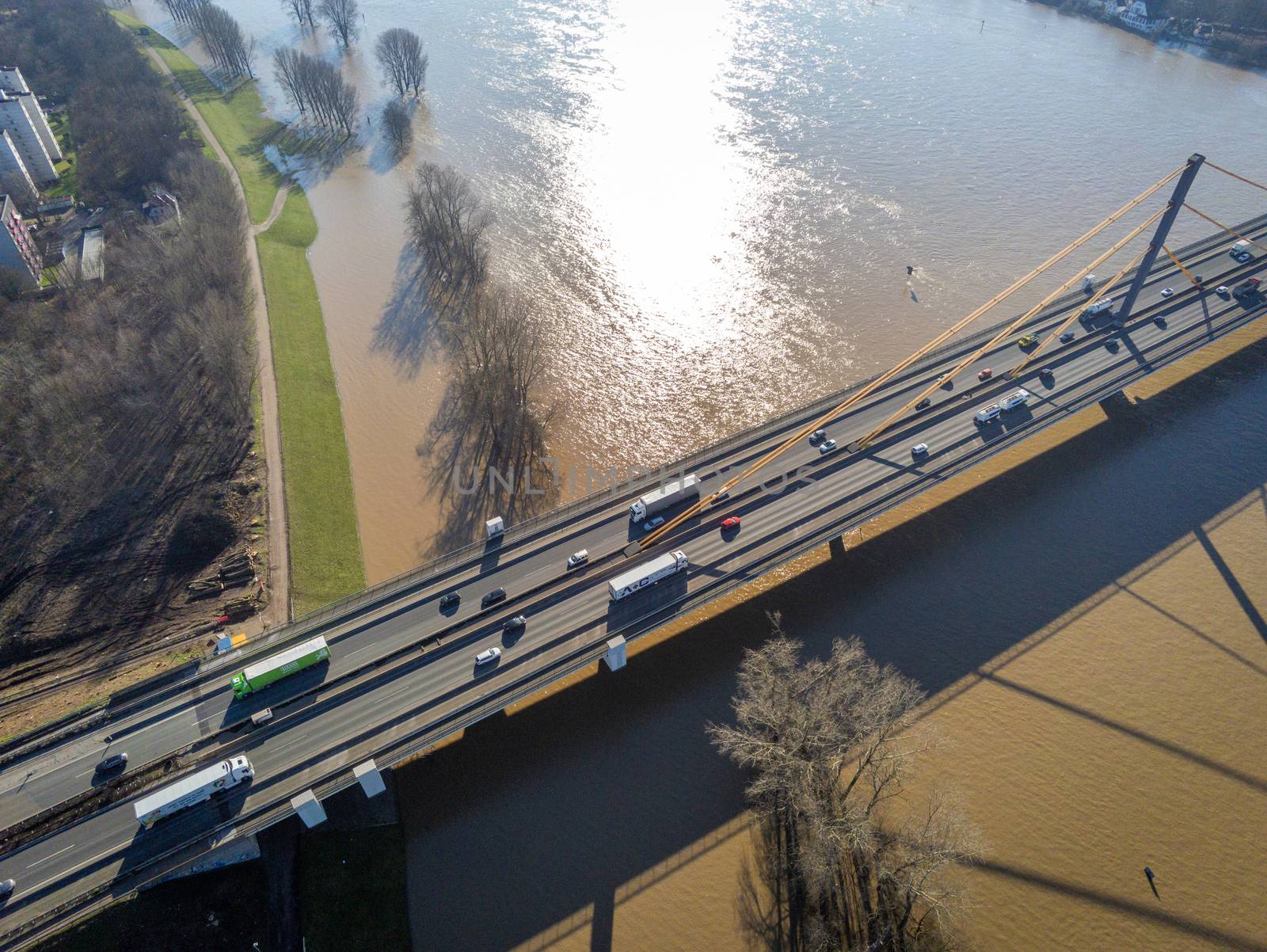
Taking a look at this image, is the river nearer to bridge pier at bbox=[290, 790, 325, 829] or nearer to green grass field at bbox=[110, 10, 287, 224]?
green grass field at bbox=[110, 10, 287, 224]

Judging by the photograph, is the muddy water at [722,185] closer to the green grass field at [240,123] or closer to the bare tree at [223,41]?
the bare tree at [223,41]

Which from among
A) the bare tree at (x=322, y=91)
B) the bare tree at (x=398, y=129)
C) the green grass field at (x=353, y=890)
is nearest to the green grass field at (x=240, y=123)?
the bare tree at (x=322, y=91)

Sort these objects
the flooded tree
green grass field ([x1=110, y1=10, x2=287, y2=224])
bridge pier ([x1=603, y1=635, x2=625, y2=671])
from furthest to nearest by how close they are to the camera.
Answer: green grass field ([x1=110, y1=10, x2=287, y2=224]) → bridge pier ([x1=603, y1=635, x2=625, y2=671]) → the flooded tree

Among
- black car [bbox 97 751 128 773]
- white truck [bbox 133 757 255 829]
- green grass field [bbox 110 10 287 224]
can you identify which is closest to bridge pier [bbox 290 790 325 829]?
white truck [bbox 133 757 255 829]

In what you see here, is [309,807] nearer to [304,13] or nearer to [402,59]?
[402,59]

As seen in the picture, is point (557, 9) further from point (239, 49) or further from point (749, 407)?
point (749, 407)
